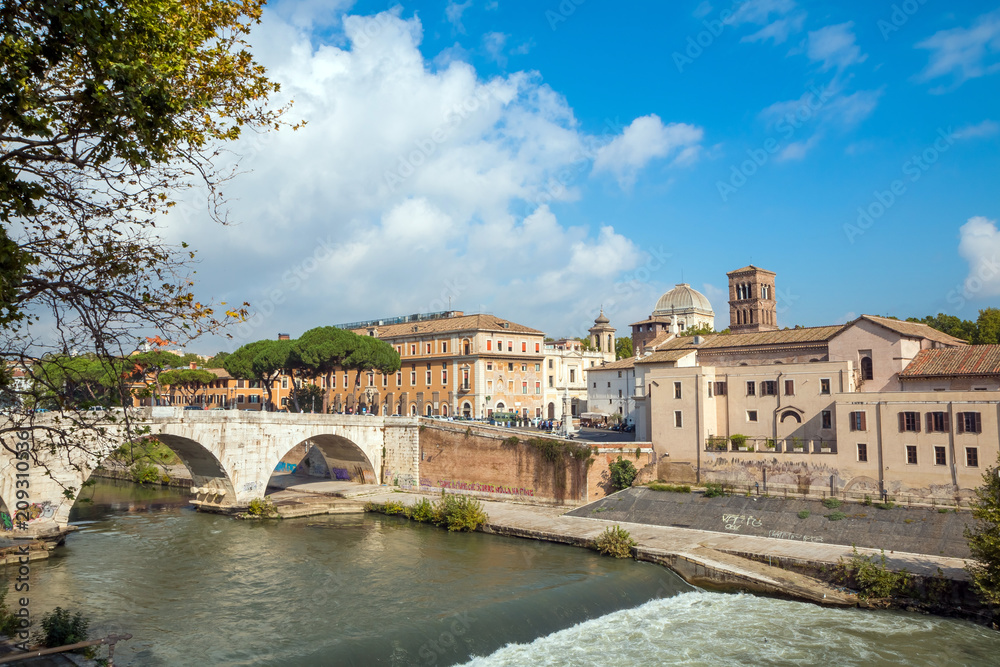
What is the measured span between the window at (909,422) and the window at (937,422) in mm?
411

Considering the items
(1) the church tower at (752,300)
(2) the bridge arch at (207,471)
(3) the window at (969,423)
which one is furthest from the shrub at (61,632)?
(1) the church tower at (752,300)

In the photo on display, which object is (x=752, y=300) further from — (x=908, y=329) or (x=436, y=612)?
(x=436, y=612)

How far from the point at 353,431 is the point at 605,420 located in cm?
2226

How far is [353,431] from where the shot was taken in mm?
42875

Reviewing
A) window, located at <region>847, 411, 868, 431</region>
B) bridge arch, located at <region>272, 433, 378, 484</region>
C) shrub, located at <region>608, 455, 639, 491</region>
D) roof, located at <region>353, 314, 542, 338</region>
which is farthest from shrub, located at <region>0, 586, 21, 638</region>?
roof, located at <region>353, 314, 542, 338</region>

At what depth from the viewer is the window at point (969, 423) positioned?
91.3 ft

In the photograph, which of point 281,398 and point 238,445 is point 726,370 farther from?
point 281,398

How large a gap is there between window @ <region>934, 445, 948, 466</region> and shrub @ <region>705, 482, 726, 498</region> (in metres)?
8.62

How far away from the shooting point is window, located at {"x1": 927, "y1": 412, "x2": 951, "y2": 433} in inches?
1128

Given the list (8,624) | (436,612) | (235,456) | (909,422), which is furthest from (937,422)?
(235,456)

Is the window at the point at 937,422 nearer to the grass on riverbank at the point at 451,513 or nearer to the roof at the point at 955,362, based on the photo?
the roof at the point at 955,362

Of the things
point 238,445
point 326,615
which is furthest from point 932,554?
point 238,445

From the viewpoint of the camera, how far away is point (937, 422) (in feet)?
94.8

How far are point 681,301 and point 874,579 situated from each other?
224 feet
